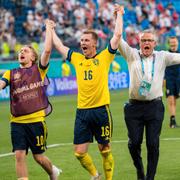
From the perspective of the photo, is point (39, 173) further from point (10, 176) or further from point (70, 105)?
point (70, 105)

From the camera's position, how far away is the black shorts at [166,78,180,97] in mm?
17672

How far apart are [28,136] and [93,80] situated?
4.11ft

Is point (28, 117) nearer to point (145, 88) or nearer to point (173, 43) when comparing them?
point (145, 88)

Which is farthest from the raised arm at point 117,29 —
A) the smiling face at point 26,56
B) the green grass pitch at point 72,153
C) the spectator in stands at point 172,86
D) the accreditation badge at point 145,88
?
the spectator in stands at point 172,86

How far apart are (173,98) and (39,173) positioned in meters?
6.84

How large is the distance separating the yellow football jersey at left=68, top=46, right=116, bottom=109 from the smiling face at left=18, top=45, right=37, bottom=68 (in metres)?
0.71

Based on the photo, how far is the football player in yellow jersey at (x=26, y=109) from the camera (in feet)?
31.3

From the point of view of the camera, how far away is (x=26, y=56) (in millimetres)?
9750

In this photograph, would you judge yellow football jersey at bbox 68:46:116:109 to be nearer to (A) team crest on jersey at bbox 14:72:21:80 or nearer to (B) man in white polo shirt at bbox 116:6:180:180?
(B) man in white polo shirt at bbox 116:6:180:180

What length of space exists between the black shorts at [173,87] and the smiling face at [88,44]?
7616mm

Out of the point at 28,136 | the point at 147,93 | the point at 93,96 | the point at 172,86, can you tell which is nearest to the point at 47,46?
the point at 93,96

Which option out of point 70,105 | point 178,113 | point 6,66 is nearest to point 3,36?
point 6,66

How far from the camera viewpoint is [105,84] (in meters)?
10.2

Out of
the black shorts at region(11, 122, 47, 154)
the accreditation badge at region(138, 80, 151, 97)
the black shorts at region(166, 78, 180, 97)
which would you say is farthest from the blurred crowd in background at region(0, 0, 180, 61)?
the black shorts at region(11, 122, 47, 154)
